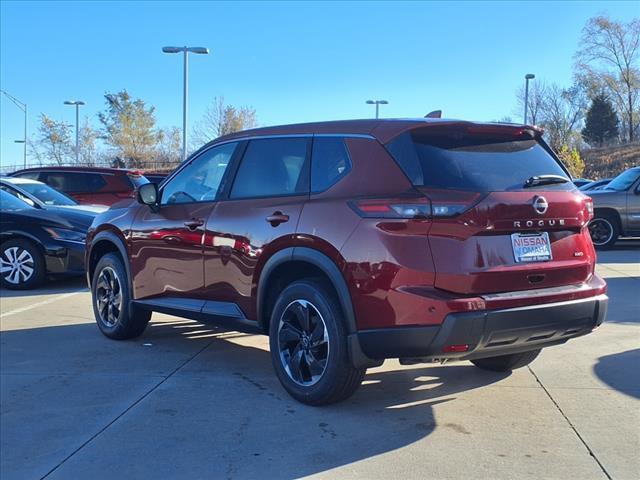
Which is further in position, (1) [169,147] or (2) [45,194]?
(1) [169,147]

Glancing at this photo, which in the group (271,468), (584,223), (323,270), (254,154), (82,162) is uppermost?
(82,162)

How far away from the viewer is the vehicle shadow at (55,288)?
30.6 ft

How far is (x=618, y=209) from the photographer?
13.6 m

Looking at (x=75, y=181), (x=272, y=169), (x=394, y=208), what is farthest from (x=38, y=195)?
(x=394, y=208)

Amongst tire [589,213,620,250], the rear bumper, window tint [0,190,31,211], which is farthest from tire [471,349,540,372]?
tire [589,213,620,250]

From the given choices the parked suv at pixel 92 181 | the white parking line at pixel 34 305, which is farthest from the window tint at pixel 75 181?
the white parking line at pixel 34 305

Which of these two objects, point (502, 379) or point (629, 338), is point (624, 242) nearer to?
point (629, 338)

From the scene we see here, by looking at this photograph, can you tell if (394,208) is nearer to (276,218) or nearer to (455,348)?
(455,348)

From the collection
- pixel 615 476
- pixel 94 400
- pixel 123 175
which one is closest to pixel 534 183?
pixel 615 476

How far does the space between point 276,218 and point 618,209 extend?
37.0 ft

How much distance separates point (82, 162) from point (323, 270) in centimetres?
5119

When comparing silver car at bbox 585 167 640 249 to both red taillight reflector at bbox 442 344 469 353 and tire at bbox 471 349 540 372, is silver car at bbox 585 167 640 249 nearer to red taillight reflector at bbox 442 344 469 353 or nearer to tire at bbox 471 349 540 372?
tire at bbox 471 349 540 372

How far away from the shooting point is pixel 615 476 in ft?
11.0

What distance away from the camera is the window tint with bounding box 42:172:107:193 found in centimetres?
1464
